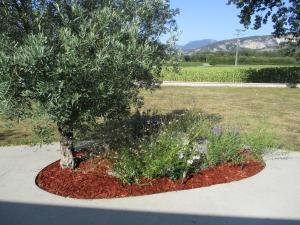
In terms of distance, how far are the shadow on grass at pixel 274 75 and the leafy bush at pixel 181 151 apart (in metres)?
27.3

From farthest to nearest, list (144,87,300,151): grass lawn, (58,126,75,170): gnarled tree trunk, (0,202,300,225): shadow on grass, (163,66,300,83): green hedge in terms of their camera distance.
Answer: (163,66,300,83): green hedge, (144,87,300,151): grass lawn, (58,126,75,170): gnarled tree trunk, (0,202,300,225): shadow on grass

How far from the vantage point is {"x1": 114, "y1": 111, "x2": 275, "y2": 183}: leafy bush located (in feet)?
22.6

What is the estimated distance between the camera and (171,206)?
6.07 m

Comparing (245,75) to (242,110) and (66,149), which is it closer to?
(242,110)

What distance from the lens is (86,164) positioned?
7.91m

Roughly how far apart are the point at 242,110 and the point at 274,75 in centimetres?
1841

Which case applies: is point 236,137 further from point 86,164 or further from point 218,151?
point 86,164

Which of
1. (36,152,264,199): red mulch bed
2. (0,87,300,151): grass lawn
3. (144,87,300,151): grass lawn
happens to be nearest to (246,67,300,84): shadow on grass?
(0,87,300,151): grass lawn

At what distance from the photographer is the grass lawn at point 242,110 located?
12.1m

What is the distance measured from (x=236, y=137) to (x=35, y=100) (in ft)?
13.2

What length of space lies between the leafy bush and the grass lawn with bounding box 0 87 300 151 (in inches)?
106

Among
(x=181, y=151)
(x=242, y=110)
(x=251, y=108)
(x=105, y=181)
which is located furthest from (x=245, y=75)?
(x=105, y=181)

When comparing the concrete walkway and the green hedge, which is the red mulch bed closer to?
the concrete walkway

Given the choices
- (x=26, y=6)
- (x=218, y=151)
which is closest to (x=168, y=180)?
(x=218, y=151)
